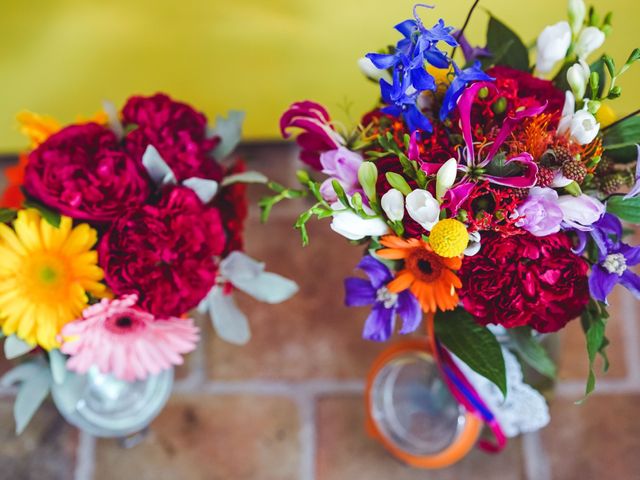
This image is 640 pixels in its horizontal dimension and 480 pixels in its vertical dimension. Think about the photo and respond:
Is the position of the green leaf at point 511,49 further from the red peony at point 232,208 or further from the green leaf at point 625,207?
the red peony at point 232,208

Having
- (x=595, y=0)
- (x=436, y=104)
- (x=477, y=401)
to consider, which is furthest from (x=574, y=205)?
(x=595, y=0)

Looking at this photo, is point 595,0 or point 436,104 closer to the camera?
point 436,104

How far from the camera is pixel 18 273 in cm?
59

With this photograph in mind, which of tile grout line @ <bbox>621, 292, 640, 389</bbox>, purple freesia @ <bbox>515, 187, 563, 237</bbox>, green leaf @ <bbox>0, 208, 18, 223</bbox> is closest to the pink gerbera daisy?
green leaf @ <bbox>0, 208, 18, 223</bbox>

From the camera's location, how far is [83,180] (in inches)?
22.1

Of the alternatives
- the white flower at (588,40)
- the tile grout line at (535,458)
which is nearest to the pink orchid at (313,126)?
the white flower at (588,40)

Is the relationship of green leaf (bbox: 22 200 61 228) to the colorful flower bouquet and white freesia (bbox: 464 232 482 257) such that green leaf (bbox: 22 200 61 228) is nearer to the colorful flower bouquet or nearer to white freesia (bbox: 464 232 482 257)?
the colorful flower bouquet

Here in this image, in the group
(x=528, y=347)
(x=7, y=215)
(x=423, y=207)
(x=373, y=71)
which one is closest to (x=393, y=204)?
(x=423, y=207)

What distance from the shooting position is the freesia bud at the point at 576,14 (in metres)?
0.54

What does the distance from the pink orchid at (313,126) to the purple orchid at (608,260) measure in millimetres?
216

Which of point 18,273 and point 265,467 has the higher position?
point 18,273

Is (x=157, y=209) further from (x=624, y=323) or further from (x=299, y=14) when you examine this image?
(x=624, y=323)

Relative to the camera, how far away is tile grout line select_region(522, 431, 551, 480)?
3.01 ft

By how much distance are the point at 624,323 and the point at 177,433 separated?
687 mm
